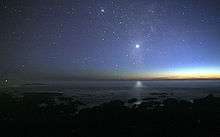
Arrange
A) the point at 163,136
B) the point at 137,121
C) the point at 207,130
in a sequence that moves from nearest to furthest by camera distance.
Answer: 1. the point at 163,136
2. the point at 207,130
3. the point at 137,121

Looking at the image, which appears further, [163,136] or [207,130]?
[207,130]

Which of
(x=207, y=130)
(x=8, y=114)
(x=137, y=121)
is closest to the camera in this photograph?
(x=207, y=130)

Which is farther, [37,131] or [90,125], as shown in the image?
[90,125]

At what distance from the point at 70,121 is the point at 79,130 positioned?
16.4ft

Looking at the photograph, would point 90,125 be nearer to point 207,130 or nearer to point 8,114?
point 207,130

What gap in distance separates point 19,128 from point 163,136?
49.4 feet

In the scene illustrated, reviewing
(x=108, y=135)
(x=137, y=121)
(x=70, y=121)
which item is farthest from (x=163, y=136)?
(x=70, y=121)

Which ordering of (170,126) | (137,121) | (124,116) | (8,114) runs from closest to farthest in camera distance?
(170,126) < (137,121) < (124,116) < (8,114)

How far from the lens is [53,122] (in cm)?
3091

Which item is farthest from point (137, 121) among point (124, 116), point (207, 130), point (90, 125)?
point (207, 130)

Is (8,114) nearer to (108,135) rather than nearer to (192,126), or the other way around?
(108,135)

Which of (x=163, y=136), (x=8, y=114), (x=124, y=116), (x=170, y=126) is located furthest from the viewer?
(x=8, y=114)

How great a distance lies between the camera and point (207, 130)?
25.2m

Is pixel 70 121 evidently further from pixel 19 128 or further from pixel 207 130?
pixel 207 130
